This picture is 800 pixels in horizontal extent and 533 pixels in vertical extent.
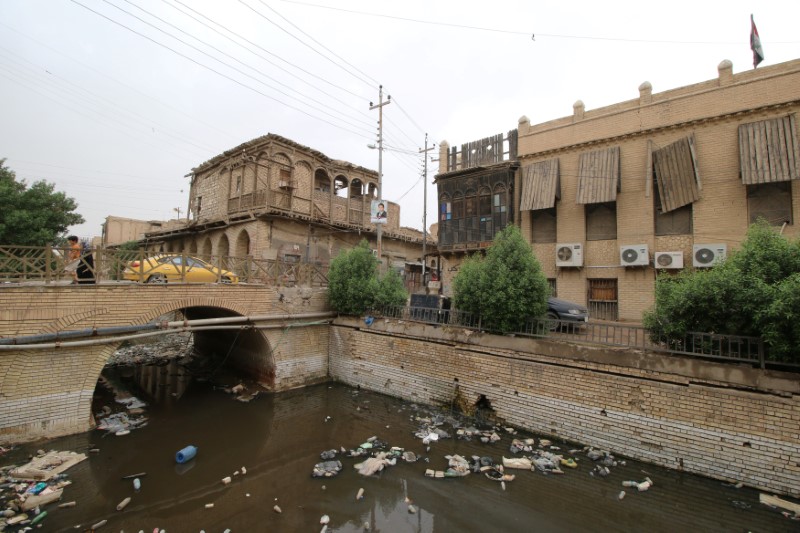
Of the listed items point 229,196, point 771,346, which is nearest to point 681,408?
point 771,346

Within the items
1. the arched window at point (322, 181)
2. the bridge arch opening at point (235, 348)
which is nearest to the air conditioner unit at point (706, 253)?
the bridge arch opening at point (235, 348)

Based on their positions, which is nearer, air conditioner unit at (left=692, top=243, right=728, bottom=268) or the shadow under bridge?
the shadow under bridge

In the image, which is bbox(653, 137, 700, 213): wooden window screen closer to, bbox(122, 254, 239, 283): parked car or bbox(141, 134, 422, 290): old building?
bbox(141, 134, 422, 290): old building

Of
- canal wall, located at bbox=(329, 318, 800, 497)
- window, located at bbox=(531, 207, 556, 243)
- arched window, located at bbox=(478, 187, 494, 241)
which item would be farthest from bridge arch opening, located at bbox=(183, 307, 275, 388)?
window, located at bbox=(531, 207, 556, 243)

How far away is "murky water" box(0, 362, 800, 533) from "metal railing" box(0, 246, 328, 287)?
4.13m

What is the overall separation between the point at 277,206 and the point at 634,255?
1724cm

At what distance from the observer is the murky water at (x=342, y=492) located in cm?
626

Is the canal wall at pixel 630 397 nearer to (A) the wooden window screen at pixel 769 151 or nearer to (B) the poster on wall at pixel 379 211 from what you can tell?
(B) the poster on wall at pixel 379 211

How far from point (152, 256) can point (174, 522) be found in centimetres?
802

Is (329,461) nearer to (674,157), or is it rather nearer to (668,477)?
(668,477)

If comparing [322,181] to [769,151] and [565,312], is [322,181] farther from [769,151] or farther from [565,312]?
[769,151]

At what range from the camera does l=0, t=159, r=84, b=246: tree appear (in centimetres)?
1905

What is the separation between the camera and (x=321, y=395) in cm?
1316

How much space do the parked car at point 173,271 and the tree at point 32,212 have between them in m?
13.9
